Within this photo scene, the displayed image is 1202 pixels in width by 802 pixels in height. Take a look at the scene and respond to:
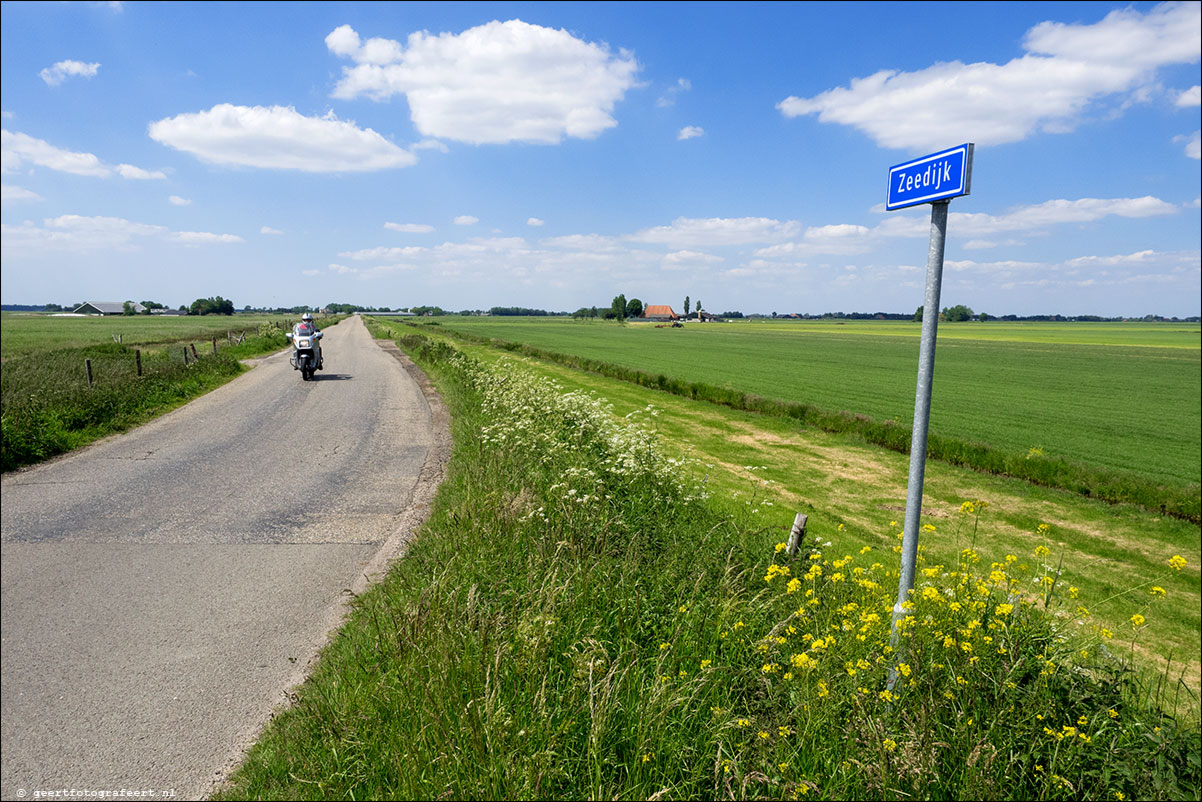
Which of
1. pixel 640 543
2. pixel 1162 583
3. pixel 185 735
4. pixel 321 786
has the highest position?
pixel 640 543

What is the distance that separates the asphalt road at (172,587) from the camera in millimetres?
3762

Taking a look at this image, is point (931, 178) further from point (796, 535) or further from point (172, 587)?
point (172, 587)

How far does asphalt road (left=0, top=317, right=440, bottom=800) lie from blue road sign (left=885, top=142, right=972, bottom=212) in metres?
5.28

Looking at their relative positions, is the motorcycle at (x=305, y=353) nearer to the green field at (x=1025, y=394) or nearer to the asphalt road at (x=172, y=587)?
the asphalt road at (x=172, y=587)

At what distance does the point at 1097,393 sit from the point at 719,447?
28.8m

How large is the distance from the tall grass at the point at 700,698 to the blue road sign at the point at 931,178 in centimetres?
250

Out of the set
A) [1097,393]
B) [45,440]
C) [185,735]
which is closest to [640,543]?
[185,735]

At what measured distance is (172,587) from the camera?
5.85 m

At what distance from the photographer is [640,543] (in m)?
5.66

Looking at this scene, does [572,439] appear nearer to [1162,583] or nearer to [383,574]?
[383,574]

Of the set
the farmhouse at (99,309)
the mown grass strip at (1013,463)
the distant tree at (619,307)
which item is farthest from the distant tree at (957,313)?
the farmhouse at (99,309)

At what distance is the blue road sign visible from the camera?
2.92 metres

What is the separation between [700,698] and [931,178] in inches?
128

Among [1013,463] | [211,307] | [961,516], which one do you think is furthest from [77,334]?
[211,307]
